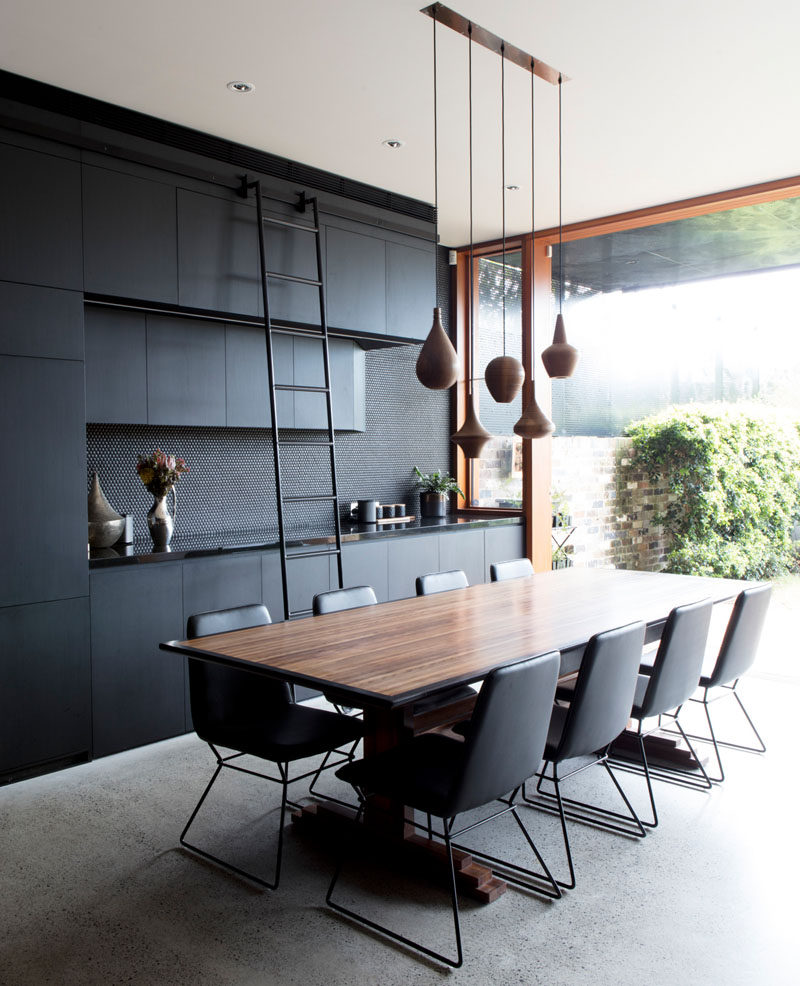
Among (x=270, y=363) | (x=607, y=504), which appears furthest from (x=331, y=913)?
(x=607, y=504)

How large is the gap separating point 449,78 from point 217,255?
1.56 meters

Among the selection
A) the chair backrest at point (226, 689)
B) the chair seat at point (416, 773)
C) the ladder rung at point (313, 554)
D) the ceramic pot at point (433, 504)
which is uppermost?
the ceramic pot at point (433, 504)

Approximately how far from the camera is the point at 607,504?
21.2 ft

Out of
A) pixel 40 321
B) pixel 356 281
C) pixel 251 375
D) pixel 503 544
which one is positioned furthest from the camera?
pixel 503 544

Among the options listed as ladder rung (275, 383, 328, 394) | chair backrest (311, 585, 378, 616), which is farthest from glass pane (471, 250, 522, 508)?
chair backrest (311, 585, 378, 616)

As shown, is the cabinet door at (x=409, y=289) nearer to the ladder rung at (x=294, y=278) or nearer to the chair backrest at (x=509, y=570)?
the ladder rung at (x=294, y=278)

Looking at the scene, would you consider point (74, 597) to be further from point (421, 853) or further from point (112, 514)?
point (421, 853)

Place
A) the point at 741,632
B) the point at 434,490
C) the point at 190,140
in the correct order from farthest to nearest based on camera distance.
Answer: the point at 434,490 → the point at 190,140 → the point at 741,632

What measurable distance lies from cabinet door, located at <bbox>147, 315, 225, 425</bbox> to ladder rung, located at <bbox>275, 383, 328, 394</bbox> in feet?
1.18

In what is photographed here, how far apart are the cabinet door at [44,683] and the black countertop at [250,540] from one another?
1.00ft

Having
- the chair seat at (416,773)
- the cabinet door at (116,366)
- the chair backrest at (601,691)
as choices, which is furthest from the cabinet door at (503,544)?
the chair seat at (416,773)

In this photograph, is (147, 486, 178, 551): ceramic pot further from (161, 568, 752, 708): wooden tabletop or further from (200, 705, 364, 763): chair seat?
(200, 705, 364, 763): chair seat

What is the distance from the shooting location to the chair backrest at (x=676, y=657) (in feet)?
10.8

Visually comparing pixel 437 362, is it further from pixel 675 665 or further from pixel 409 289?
pixel 409 289
